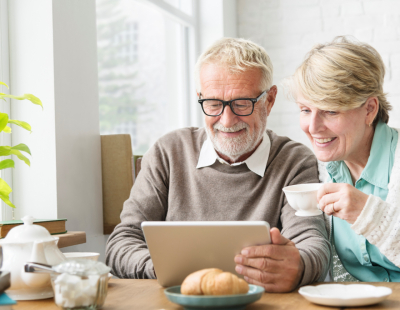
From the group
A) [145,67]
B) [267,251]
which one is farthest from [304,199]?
[145,67]

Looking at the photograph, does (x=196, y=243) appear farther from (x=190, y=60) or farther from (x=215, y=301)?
(x=190, y=60)

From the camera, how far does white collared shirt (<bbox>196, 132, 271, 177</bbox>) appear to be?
1.71 metres

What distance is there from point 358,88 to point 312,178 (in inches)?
15.1

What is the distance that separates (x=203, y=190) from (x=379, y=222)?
2.28 ft

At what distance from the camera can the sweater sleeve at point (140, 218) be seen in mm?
1430

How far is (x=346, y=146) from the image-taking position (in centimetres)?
150

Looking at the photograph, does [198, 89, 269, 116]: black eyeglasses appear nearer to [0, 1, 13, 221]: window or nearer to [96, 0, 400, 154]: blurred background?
[0, 1, 13, 221]: window

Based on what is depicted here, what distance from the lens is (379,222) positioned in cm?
121

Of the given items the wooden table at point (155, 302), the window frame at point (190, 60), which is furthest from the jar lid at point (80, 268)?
the window frame at point (190, 60)

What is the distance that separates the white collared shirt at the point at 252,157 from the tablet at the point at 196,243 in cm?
66

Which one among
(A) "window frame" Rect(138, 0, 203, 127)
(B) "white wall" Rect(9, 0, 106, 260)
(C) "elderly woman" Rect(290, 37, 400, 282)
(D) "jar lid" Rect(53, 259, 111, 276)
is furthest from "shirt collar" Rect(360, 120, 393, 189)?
(A) "window frame" Rect(138, 0, 203, 127)

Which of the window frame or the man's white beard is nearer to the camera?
the man's white beard

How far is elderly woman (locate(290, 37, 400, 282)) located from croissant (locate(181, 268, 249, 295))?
690mm

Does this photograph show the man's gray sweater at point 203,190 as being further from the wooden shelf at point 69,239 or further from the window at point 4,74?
the window at point 4,74
